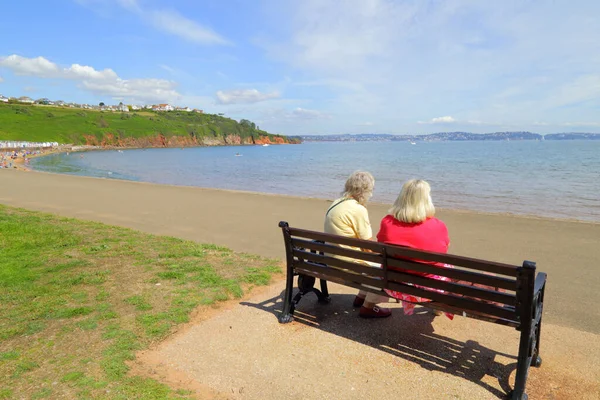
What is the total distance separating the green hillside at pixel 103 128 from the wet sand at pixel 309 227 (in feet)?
294

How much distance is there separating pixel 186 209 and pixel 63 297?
831cm

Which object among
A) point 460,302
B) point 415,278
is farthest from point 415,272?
point 460,302

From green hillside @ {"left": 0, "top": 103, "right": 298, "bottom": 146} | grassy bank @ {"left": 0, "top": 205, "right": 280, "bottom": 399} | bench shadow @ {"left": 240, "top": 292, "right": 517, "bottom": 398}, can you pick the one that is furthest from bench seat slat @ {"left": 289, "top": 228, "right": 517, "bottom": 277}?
green hillside @ {"left": 0, "top": 103, "right": 298, "bottom": 146}

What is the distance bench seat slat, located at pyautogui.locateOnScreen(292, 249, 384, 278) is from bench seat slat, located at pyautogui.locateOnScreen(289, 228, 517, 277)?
0.22 m

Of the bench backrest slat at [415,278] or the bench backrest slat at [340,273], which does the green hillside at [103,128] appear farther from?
the bench backrest slat at [415,278]

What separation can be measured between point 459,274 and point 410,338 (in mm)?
1190

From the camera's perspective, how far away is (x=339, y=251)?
3850 mm

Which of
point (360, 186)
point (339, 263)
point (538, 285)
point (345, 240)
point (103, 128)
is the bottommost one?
point (339, 263)

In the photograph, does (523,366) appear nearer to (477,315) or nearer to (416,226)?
(477,315)

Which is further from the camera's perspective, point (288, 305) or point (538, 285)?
point (288, 305)

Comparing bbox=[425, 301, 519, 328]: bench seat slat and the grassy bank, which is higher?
bbox=[425, 301, 519, 328]: bench seat slat

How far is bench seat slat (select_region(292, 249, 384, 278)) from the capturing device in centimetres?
371

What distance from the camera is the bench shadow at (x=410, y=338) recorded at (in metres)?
3.44

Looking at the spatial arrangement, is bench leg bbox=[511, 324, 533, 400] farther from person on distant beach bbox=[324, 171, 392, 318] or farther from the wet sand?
the wet sand
